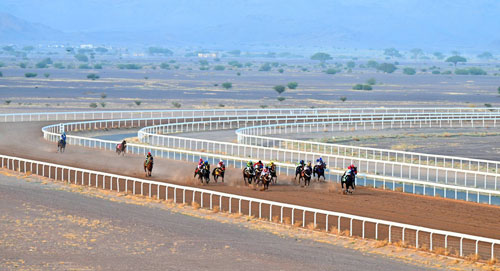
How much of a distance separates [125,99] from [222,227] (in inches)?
2752

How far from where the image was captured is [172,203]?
24922 mm

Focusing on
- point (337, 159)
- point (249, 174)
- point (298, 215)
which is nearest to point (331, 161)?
point (337, 159)

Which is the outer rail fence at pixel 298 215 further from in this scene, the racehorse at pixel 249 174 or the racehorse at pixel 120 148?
the racehorse at pixel 120 148

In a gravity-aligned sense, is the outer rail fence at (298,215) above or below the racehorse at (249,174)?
below

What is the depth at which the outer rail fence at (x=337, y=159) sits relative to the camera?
30219 millimetres

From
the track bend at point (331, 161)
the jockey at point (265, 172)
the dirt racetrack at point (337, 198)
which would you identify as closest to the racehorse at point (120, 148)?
the dirt racetrack at point (337, 198)

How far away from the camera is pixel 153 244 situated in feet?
62.0

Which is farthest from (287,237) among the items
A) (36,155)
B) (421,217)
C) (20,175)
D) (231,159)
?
(36,155)

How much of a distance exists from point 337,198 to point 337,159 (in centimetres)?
1023

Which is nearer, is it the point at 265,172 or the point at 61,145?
the point at 265,172

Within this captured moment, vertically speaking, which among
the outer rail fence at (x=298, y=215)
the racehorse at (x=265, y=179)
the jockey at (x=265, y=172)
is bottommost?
the outer rail fence at (x=298, y=215)

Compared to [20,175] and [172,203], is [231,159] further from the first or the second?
[172,203]

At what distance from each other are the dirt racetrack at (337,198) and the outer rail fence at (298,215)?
654 millimetres

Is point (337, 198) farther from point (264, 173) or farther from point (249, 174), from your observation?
point (249, 174)
